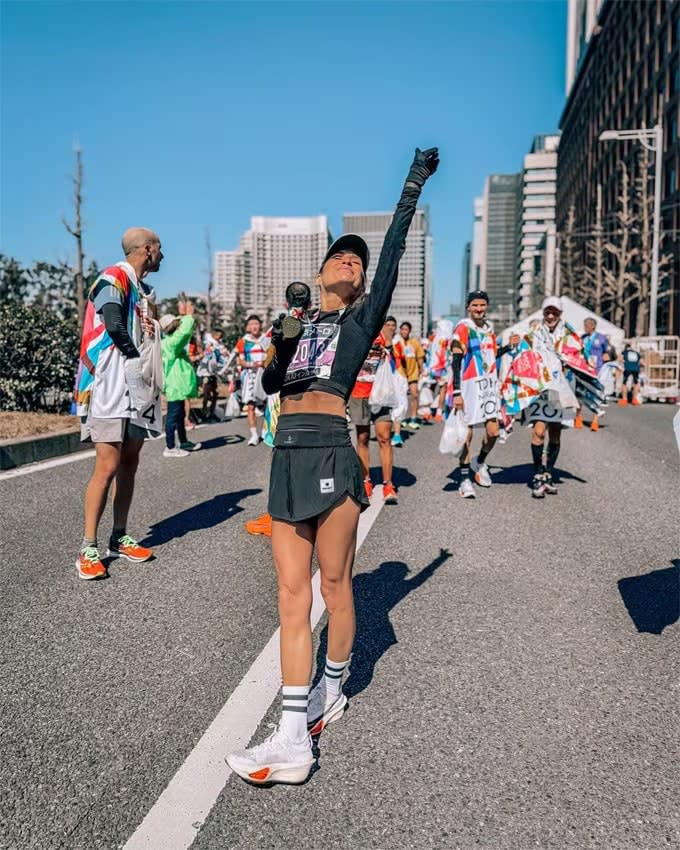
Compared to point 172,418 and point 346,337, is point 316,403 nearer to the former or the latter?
point 346,337

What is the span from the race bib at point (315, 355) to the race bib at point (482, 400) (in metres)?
5.12

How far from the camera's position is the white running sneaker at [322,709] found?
2.80 meters

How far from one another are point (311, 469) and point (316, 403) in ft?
0.82

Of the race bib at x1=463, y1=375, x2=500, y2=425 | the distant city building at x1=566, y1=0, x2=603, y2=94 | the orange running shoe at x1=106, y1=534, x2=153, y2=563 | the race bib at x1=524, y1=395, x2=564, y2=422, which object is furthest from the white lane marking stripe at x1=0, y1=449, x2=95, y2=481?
the distant city building at x1=566, y1=0, x2=603, y2=94

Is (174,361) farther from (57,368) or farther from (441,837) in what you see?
(441,837)

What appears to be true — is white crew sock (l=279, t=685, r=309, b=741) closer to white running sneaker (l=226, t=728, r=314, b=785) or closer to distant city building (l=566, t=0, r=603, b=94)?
white running sneaker (l=226, t=728, r=314, b=785)

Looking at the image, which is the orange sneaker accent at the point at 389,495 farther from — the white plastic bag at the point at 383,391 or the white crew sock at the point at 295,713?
the white crew sock at the point at 295,713

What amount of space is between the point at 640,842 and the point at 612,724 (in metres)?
0.75

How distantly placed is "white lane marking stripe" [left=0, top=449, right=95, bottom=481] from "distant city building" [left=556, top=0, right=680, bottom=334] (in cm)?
3527

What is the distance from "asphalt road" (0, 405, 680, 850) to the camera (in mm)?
2277

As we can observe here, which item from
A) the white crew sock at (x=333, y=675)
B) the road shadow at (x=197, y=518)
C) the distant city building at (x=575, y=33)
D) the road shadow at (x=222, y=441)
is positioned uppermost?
the distant city building at (x=575, y=33)

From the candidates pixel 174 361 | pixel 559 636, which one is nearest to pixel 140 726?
pixel 559 636

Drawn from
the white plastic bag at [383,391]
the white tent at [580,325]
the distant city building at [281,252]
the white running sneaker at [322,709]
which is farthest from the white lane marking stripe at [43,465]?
the distant city building at [281,252]

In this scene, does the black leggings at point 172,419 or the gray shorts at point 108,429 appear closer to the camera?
the gray shorts at point 108,429
